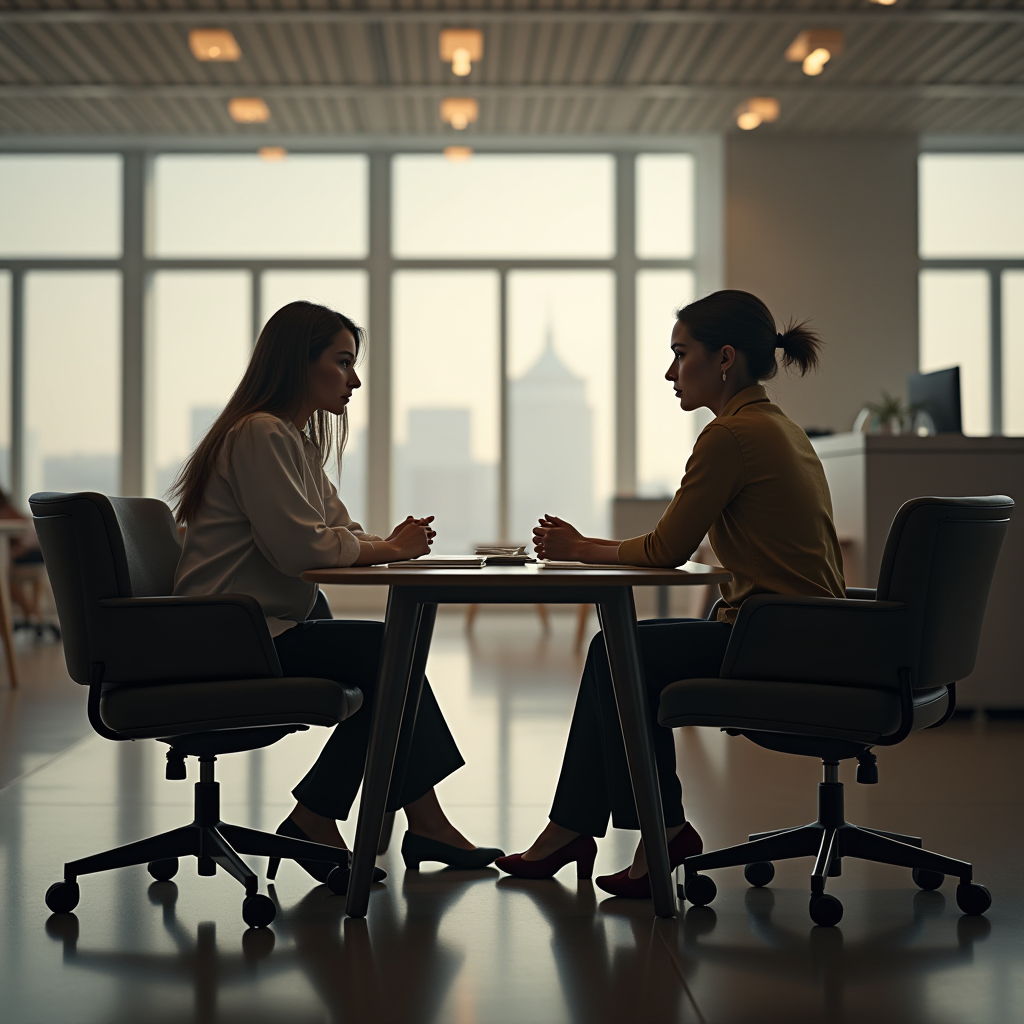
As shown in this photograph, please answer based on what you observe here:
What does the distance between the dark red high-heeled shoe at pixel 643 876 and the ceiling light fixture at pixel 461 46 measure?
206 inches

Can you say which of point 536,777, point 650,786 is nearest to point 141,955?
point 650,786

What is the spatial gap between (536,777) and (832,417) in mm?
5708

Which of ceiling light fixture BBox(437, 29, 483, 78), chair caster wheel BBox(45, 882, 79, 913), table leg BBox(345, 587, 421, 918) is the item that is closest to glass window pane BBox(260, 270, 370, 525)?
ceiling light fixture BBox(437, 29, 483, 78)

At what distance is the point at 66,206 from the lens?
363 inches

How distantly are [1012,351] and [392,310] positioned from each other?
201 inches

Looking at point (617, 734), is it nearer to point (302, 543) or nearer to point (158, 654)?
point (302, 543)

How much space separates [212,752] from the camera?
220cm

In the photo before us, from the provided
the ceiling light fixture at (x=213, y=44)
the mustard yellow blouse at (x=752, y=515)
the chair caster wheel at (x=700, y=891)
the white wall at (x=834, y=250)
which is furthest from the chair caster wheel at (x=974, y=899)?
the white wall at (x=834, y=250)

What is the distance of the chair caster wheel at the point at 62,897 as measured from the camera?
2.16 m

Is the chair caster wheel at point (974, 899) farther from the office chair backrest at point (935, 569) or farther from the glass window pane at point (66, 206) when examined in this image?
the glass window pane at point (66, 206)

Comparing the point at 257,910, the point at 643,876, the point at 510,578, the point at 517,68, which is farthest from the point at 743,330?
the point at 517,68

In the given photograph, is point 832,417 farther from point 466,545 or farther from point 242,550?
point 242,550

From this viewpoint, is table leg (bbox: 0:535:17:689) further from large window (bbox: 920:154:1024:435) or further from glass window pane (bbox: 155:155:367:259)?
large window (bbox: 920:154:1024:435)

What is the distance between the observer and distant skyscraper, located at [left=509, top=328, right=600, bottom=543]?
9406 millimetres
